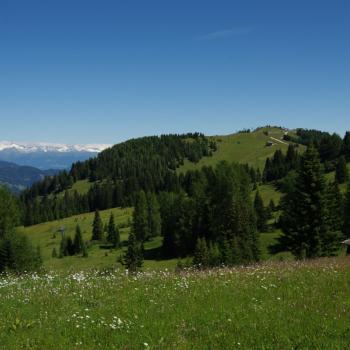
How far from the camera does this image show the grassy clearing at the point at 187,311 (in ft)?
31.9

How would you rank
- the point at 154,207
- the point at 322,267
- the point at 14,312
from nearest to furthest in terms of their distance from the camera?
the point at 14,312 < the point at 322,267 < the point at 154,207

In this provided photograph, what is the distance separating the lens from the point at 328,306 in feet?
38.5

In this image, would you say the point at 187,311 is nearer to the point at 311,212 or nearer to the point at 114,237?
the point at 311,212

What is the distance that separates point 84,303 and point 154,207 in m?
134

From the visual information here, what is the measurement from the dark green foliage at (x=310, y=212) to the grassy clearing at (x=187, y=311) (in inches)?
1461

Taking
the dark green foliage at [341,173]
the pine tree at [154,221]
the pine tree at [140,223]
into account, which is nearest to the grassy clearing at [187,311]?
the pine tree at [140,223]

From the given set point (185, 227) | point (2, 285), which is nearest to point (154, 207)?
point (185, 227)

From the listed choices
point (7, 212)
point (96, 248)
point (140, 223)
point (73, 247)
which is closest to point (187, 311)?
point (7, 212)

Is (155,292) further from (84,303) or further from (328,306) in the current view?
(328,306)

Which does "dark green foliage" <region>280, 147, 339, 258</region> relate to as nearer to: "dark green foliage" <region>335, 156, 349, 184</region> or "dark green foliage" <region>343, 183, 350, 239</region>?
"dark green foliage" <region>343, 183, 350, 239</region>

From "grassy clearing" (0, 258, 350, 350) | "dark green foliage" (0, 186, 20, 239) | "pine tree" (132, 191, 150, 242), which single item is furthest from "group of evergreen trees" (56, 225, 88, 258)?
"grassy clearing" (0, 258, 350, 350)

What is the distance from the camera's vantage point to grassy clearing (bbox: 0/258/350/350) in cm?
972

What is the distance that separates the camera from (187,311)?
11914mm

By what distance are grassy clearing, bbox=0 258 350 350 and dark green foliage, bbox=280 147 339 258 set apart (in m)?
37.1
